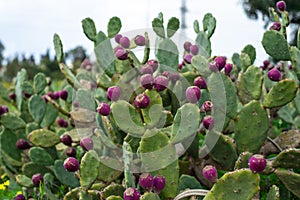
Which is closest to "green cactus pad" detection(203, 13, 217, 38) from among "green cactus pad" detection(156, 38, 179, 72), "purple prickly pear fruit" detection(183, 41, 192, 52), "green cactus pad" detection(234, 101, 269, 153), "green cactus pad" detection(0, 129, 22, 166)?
"purple prickly pear fruit" detection(183, 41, 192, 52)

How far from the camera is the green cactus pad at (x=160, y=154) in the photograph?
6.64ft

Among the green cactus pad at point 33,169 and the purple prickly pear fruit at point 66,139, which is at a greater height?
the purple prickly pear fruit at point 66,139

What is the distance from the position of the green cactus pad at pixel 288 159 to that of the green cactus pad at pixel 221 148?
27cm

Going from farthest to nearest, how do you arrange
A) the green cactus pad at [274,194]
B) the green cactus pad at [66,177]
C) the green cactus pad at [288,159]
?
the green cactus pad at [66,177] → the green cactus pad at [288,159] → the green cactus pad at [274,194]

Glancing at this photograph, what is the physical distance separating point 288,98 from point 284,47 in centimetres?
24

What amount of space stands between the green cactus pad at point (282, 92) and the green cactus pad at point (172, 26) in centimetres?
70

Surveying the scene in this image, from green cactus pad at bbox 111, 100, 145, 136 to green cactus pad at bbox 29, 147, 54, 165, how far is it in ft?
3.42

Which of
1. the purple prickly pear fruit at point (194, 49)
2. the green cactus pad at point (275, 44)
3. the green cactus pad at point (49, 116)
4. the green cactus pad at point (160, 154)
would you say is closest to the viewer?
the green cactus pad at point (160, 154)

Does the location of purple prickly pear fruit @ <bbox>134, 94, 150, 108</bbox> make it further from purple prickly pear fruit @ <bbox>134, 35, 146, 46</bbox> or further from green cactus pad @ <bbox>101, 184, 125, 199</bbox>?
purple prickly pear fruit @ <bbox>134, 35, 146, 46</bbox>

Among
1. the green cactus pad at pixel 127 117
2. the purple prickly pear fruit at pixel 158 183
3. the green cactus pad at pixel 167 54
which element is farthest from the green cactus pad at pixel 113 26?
the purple prickly pear fruit at pixel 158 183

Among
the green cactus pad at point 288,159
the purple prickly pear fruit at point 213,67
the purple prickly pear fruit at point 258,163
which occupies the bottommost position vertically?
the green cactus pad at point 288,159

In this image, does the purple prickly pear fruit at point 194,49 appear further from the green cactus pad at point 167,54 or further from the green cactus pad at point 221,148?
the green cactus pad at point 221,148

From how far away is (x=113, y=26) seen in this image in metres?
2.94

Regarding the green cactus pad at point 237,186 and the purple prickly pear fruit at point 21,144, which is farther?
the purple prickly pear fruit at point 21,144
